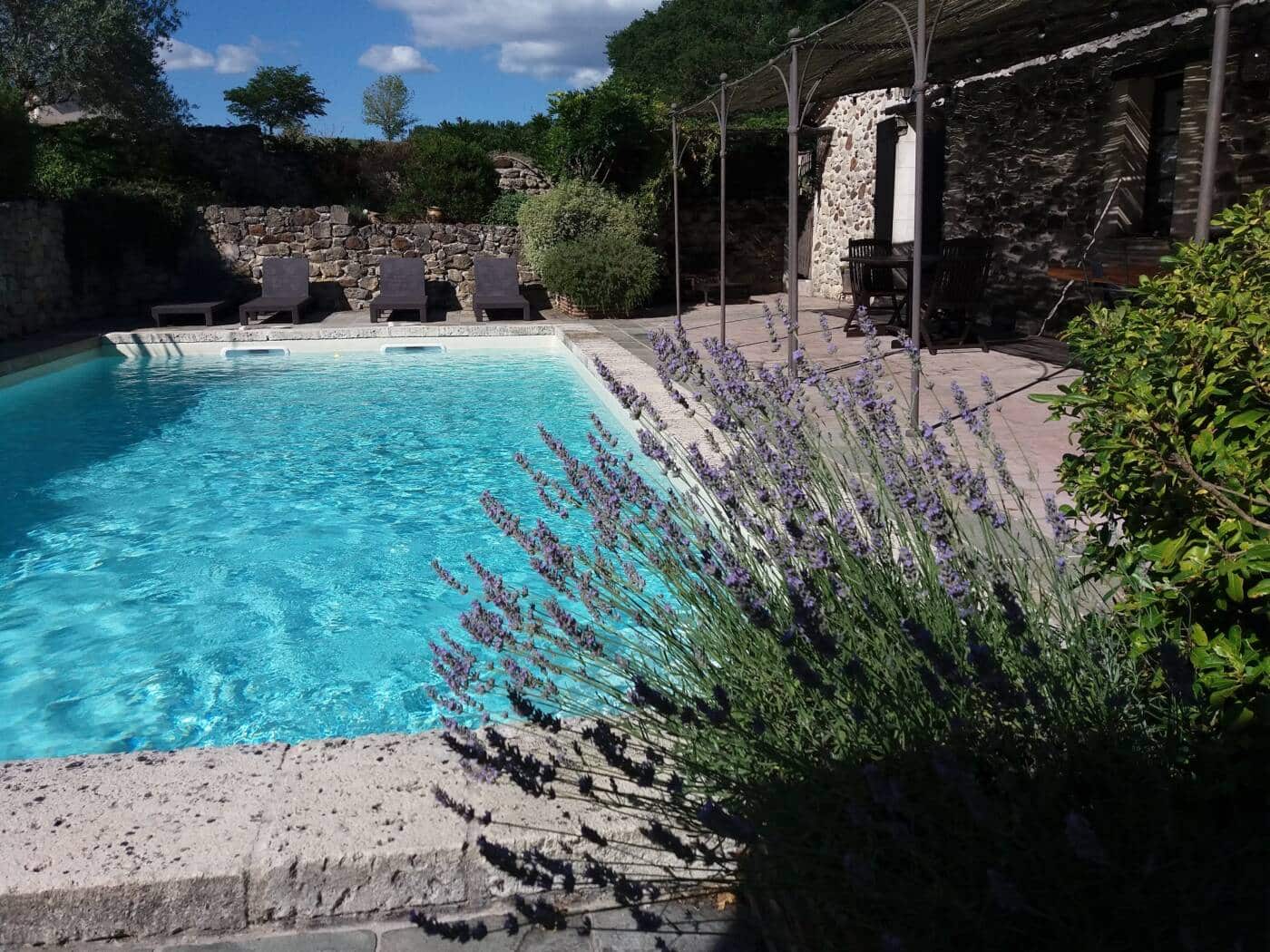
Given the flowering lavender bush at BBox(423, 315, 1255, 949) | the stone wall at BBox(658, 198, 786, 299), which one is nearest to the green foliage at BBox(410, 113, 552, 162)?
the stone wall at BBox(658, 198, 786, 299)

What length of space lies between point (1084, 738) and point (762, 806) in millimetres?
508

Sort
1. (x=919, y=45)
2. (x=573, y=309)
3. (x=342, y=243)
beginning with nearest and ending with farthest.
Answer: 1. (x=919, y=45)
2. (x=573, y=309)
3. (x=342, y=243)

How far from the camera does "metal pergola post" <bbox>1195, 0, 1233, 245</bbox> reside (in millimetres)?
3396

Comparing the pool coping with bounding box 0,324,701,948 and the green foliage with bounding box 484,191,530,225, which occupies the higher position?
Answer: the green foliage with bounding box 484,191,530,225

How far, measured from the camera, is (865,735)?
5.49 ft

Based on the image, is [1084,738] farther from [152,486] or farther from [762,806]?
[152,486]

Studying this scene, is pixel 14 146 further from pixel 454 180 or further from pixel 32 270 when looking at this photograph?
pixel 454 180

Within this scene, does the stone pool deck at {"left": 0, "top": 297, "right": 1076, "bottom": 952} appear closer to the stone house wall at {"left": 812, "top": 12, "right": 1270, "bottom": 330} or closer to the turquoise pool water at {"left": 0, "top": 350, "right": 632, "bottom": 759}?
the turquoise pool water at {"left": 0, "top": 350, "right": 632, "bottom": 759}

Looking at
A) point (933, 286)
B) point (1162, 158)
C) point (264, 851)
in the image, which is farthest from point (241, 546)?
point (1162, 158)

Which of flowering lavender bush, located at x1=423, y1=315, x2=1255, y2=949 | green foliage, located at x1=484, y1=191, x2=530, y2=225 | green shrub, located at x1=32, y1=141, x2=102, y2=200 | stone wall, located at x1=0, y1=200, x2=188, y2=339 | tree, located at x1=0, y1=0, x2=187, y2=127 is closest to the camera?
flowering lavender bush, located at x1=423, y1=315, x2=1255, y2=949

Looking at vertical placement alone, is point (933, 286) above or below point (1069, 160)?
below

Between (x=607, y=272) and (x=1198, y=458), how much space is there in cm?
1059

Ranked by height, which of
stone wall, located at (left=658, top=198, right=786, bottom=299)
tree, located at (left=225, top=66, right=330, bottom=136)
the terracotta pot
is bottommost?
the terracotta pot

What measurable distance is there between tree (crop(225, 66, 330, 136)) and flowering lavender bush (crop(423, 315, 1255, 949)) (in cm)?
3638
